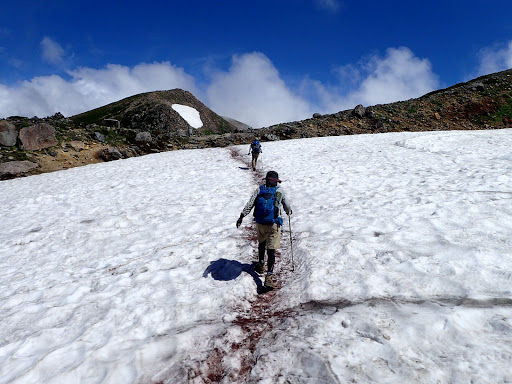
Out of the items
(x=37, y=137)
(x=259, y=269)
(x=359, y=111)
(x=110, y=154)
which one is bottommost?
(x=259, y=269)

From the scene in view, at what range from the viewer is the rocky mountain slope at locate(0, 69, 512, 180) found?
24.5m

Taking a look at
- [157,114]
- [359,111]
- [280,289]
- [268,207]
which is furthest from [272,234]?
[157,114]

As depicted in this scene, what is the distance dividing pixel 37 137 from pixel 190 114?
207 feet

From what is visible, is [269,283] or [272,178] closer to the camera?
[269,283]

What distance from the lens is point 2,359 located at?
15.3 ft

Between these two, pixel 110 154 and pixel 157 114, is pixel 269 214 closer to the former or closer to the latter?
pixel 110 154

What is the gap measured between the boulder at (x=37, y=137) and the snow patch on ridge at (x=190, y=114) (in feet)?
186

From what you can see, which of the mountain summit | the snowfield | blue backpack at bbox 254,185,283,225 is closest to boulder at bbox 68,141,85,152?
the snowfield

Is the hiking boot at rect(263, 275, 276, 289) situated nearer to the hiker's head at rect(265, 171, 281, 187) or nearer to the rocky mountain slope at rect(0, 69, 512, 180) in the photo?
the hiker's head at rect(265, 171, 281, 187)

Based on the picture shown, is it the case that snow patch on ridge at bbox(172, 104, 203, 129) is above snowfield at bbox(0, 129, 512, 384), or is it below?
above

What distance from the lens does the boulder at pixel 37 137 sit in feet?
80.8

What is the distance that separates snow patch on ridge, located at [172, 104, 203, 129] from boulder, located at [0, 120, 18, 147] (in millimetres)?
58176

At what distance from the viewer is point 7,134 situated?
24125mm

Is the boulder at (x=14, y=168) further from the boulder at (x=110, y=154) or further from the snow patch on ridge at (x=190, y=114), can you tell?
the snow patch on ridge at (x=190, y=114)
